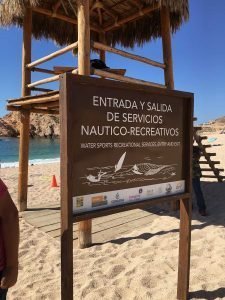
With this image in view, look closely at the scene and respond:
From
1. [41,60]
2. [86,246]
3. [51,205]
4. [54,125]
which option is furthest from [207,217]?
[54,125]

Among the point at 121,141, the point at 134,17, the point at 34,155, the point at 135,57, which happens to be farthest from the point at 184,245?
the point at 34,155

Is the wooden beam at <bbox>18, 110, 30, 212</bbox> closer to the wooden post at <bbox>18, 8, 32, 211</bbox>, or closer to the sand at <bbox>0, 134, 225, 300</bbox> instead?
the wooden post at <bbox>18, 8, 32, 211</bbox>

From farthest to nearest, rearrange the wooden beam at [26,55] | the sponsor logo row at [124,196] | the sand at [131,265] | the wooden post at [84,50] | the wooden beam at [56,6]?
the wooden beam at [26,55] → the wooden beam at [56,6] → the wooden post at [84,50] → the sand at [131,265] → the sponsor logo row at [124,196]

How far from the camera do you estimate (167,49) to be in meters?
6.25

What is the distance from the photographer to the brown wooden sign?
94.2 inches

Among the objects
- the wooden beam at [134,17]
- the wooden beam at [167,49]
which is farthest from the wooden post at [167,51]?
the wooden beam at [134,17]

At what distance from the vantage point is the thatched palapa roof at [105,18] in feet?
20.1

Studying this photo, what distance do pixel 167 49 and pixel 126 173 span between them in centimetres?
425

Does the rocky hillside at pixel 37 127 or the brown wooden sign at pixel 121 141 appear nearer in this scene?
the brown wooden sign at pixel 121 141

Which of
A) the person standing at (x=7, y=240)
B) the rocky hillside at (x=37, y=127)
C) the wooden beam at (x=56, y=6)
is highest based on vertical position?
the rocky hillside at (x=37, y=127)

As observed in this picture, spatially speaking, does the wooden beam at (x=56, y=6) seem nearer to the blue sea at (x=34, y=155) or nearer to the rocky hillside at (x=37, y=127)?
the blue sea at (x=34, y=155)

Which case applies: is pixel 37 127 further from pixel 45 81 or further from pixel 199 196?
pixel 199 196

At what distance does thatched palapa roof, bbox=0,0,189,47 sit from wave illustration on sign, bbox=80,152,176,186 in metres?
3.87

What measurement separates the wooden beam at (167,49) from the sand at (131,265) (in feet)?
9.05
